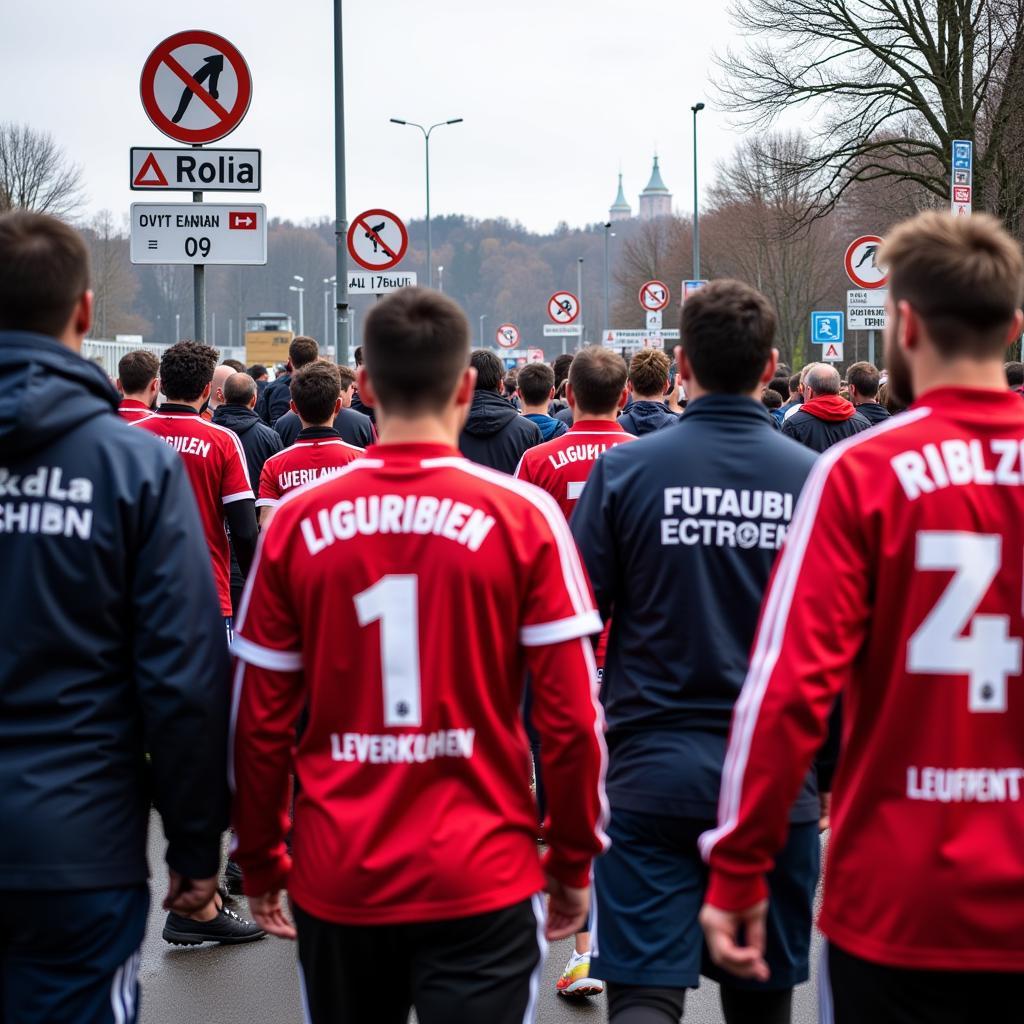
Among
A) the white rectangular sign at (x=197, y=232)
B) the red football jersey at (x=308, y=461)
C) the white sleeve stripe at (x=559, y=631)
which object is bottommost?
the white sleeve stripe at (x=559, y=631)

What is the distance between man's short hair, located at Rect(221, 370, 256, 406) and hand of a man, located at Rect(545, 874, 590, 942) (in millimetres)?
6358

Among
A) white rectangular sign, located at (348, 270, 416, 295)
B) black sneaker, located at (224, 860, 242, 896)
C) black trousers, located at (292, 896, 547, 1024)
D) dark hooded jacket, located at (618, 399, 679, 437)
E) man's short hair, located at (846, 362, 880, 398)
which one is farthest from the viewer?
white rectangular sign, located at (348, 270, 416, 295)

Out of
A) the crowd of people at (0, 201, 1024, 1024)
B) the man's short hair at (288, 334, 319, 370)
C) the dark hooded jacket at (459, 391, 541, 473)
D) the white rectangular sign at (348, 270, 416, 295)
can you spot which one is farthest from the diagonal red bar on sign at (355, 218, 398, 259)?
the crowd of people at (0, 201, 1024, 1024)

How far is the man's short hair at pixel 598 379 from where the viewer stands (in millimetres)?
6379

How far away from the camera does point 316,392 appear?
7.41 m

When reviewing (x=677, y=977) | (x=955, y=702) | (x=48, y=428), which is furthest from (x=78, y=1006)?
(x=955, y=702)

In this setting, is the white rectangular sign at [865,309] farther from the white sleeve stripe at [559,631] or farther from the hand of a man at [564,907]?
the white sleeve stripe at [559,631]

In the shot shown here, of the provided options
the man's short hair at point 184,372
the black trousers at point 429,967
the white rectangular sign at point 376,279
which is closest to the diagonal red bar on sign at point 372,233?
the white rectangular sign at point 376,279

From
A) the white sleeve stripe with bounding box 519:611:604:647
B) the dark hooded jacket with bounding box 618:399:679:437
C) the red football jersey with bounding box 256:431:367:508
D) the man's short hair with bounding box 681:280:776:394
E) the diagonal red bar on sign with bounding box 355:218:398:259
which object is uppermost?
the diagonal red bar on sign with bounding box 355:218:398:259

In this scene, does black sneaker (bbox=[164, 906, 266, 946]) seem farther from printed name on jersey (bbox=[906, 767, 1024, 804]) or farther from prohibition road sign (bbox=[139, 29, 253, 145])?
prohibition road sign (bbox=[139, 29, 253, 145])

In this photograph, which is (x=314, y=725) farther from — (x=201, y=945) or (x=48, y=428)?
(x=201, y=945)

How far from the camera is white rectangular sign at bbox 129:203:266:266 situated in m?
9.33

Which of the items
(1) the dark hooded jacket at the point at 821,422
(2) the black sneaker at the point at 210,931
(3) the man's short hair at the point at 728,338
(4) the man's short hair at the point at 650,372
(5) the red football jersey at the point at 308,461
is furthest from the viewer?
(1) the dark hooded jacket at the point at 821,422

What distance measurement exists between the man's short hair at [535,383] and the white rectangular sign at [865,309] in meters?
10.6
